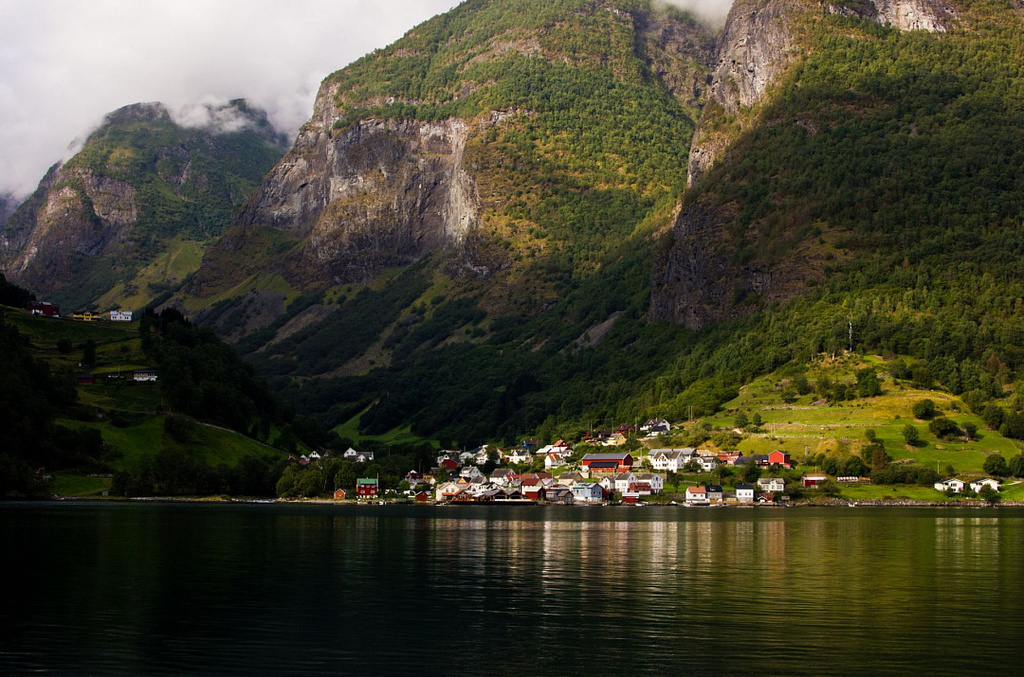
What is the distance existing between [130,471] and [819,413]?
114m

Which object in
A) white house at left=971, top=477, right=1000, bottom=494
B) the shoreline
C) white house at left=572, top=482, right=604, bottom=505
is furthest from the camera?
white house at left=572, top=482, right=604, bottom=505

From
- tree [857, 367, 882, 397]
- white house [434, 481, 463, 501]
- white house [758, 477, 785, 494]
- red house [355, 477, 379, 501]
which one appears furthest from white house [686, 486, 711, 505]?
red house [355, 477, 379, 501]

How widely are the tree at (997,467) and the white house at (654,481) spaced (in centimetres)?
5113

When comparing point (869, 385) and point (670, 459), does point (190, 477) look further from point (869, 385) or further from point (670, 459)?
point (869, 385)

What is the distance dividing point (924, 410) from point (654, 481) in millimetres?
46151

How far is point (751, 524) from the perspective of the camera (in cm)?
11719

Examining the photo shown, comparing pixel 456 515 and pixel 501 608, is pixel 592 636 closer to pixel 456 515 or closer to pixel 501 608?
pixel 501 608

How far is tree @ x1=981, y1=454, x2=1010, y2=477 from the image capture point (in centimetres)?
16425

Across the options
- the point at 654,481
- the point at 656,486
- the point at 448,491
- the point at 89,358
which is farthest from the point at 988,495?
the point at 89,358

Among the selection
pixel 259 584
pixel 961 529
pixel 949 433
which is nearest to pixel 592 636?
pixel 259 584

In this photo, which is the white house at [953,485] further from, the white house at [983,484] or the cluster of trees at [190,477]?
the cluster of trees at [190,477]

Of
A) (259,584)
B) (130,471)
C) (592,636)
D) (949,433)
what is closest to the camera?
(592,636)

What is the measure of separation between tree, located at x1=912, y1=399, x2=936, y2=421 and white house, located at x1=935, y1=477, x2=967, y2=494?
16.5m

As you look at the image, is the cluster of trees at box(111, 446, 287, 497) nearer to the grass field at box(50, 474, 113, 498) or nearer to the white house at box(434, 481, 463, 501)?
the grass field at box(50, 474, 113, 498)
